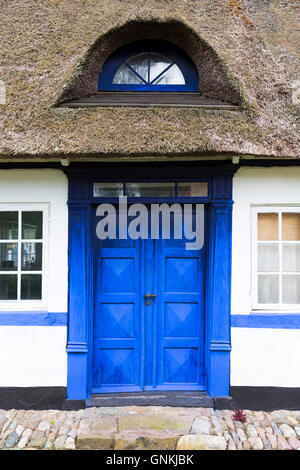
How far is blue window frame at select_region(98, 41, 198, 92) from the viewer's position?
335 centimetres

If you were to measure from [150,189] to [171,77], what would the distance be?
4.72 feet

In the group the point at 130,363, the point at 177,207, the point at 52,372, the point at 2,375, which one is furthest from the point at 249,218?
the point at 2,375

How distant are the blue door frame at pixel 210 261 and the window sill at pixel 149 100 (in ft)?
2.03

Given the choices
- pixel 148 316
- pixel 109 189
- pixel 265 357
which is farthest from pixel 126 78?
pixel 265 357

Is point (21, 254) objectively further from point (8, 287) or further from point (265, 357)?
point (265, 357)

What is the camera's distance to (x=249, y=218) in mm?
3111

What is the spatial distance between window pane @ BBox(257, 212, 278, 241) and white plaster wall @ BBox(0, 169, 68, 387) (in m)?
2.16

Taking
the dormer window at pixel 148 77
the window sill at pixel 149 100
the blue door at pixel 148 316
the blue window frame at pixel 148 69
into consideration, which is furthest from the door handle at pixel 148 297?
the blue window frame at pixel 148 69

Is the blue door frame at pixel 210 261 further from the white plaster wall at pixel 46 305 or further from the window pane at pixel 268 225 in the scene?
the window pane at pixel 268 225

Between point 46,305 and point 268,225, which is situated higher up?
point 268,225

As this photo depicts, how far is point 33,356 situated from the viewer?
120 inches

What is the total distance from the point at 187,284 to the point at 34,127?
2.31m

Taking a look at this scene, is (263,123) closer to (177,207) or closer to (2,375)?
(177,207)

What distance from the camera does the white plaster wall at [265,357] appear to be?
9.98 feet
